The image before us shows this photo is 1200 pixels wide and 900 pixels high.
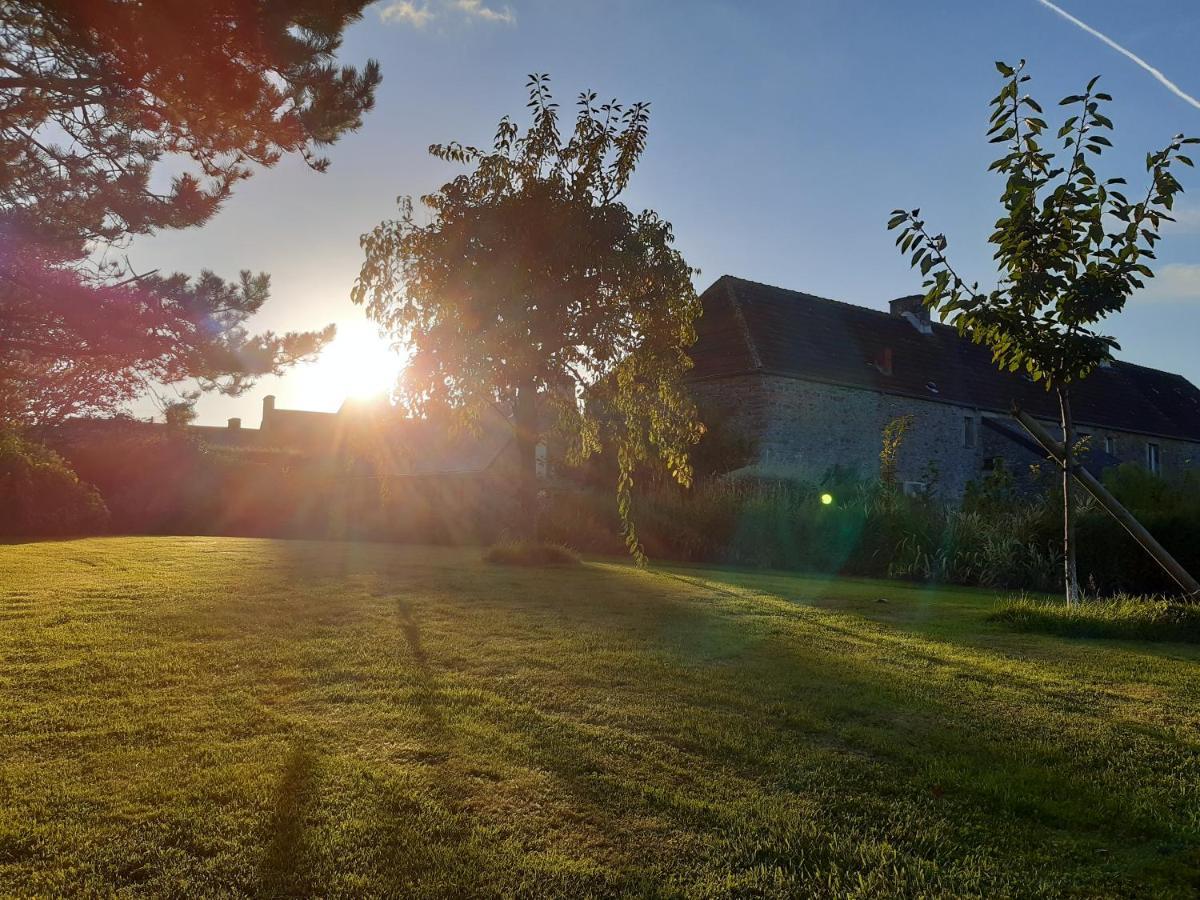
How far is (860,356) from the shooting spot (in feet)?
97.3

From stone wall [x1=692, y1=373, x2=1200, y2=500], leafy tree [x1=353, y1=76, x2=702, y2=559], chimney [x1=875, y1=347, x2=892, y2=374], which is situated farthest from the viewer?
chimney [x1=875, y1=347, x2=892, y2=374]

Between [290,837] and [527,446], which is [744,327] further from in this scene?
[290,837]

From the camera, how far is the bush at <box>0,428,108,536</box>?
17.2 meters

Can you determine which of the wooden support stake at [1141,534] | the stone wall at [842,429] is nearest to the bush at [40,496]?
the stone wall at [842,429]

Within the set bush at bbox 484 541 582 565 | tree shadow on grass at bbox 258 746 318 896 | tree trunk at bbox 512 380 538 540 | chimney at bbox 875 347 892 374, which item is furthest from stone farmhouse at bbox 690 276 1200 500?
tree shadow on grass at bbox 258 746 318 896

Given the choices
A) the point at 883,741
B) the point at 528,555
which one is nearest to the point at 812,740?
the point at 883,741

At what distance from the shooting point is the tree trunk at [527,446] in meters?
12.0

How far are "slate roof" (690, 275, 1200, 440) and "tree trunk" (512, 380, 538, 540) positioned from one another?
13328 millimetres

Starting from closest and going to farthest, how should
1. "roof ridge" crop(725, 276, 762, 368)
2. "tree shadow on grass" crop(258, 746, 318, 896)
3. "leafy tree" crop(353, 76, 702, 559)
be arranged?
"tree shadow on grass" crop(258, 746, 318, 896) < "leafy tree" crop(353, 76, 702, 559) < "roof ridge" crop(725, 276, 762, 368)

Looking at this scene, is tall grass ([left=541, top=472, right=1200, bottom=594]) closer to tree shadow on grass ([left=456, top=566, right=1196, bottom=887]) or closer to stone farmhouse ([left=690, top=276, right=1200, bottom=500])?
stone farmhouse ([left=690, top=276, right=1200, bottom=500])

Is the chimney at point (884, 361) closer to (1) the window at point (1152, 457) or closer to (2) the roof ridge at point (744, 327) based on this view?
(2) the roof ridge at point (744, 327)

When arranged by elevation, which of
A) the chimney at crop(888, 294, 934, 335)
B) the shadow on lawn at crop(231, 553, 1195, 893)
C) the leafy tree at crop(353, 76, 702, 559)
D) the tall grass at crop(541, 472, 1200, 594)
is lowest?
the shadow on lawn at crop(231, 553, 1195, 893)

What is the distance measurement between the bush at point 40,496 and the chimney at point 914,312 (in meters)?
28.3

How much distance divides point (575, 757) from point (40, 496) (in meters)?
17.9
